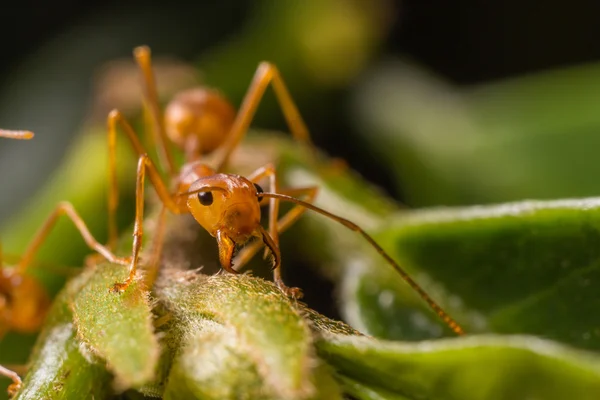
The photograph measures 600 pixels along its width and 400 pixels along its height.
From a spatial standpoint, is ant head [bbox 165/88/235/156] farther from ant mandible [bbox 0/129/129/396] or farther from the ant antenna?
the ant antenna

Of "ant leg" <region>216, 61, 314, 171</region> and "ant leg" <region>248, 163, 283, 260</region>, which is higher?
"ant leg" <region>216, 61, 314, 171</region>

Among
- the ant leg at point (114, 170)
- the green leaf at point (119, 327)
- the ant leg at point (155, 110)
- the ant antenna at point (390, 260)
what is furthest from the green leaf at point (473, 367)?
the ant leg at point (155, 110)

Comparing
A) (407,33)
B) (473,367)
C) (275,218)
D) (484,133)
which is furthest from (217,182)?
(407,33)

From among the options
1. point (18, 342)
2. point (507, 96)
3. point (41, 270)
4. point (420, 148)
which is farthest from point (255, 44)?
point (18, 342)

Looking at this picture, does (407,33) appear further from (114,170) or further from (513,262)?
(513,262)

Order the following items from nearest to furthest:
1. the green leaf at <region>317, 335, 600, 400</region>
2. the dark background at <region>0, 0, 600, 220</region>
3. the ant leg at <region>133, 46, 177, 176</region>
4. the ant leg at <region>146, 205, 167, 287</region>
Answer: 1. the green leaf at <region>317, 335, 600, 400</region>
2. the ant leg at <region>146, 205, 167, 287</region>
3. the ant leg at <region>133, 46, 177, 176</region>
4. the dark background at <region>0, 0, 600, 220</region>

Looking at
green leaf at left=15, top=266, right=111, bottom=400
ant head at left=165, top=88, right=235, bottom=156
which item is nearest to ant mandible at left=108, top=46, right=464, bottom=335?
ant head at left=165, top=88, right=235, bottom=156
